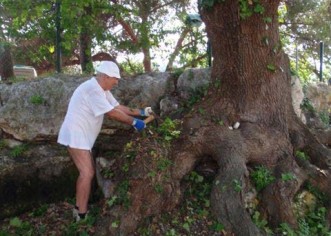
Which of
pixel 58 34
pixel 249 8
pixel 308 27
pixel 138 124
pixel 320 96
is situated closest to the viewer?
pixel 138 124

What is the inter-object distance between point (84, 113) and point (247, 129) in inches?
83.9

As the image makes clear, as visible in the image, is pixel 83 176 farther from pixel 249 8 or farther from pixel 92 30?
pixel 92 30

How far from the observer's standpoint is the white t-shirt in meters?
4.91

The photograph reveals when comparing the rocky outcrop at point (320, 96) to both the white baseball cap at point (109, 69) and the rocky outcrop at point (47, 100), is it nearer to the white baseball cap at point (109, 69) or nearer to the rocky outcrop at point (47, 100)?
the rocky outcrop at point (47, 100)

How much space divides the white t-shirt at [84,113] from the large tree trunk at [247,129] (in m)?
0.73

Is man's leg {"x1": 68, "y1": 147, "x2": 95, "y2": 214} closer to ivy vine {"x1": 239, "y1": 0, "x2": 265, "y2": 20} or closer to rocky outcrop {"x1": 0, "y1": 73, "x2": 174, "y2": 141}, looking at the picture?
rocky outcrop {"x1": 0, "y1": 73, "x2": 174, "y2": 141}

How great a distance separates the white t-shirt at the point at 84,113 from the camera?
491 cm

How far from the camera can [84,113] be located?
4.97 m

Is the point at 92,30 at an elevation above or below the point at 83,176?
above

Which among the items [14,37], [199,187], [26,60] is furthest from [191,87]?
[26,60]

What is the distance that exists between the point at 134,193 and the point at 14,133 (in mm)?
Result: 2470

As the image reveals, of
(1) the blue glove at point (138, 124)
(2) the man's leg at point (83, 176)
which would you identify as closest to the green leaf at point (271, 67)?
(1) the blue glove at point (138, 124)

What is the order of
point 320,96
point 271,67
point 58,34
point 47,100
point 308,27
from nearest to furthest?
point 271,67
point 47,100
point 58,34
point 320,96
point 308,27

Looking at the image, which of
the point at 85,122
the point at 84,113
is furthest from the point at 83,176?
the point at 84,113
